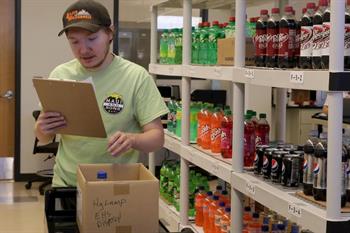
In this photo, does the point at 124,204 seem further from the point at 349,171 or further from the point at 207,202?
the point at 207,202

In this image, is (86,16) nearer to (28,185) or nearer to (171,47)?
(171,47)

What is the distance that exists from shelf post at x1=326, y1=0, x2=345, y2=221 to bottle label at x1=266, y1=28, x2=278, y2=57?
0.59 meters

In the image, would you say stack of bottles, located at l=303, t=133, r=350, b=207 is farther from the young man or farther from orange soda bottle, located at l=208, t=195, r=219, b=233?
orange soda bottle, located at l=208, t=195, r=219, b=233

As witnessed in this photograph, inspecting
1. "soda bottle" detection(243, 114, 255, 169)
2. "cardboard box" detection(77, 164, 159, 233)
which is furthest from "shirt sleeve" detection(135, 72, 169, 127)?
A: "soda bottle" detection(243, 114, 255, 169)

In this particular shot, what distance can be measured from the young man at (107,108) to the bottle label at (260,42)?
61 centimetres

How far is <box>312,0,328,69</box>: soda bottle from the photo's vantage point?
80.4 inches

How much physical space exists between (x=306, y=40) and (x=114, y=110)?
2.73ft

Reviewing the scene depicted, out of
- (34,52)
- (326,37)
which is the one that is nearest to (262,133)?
(326,37)

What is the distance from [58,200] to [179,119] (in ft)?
6.91

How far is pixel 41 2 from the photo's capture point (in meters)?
6.95

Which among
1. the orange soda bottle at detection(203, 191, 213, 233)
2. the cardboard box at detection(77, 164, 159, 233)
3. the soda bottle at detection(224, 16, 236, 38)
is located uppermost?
the soda bottle at detection(224, 16, 236, 38)

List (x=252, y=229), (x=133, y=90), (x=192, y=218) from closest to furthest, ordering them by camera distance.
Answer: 1. (x=133, y=90)
2. (x=252, y=229)
3. (x=192, y=218)

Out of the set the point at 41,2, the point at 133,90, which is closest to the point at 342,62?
the point at 133,90

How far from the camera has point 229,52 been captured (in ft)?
9.79
